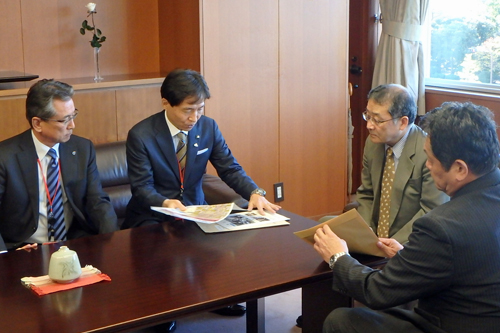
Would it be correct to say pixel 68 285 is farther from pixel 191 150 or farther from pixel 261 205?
pixel 191 150

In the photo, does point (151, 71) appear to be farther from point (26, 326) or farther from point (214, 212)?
point (26, 326)

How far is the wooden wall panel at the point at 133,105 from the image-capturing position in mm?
Result: 4031

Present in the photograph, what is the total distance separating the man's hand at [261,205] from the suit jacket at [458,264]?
99 centimetres

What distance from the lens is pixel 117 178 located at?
3701mm

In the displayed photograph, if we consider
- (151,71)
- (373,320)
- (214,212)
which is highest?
(151,71)

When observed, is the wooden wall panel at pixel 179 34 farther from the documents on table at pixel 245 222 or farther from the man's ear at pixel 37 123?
the documents on table at pixel 245 222

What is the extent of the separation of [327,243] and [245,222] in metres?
0.61

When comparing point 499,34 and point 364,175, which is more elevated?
point 499,34

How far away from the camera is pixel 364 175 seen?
3.02m

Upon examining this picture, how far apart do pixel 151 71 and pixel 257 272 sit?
2.80 m

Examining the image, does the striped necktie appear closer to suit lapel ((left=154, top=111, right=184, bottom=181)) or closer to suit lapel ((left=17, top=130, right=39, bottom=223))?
suit lapel ((left=154, top=111, right=184, bottom=181))

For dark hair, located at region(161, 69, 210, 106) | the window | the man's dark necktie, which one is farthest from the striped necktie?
the window

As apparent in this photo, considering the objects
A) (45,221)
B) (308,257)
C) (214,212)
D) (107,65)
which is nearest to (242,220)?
(214,212)

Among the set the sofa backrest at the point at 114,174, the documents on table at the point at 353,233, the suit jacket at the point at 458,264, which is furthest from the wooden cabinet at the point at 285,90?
the suit jacket at the point at 458,264
